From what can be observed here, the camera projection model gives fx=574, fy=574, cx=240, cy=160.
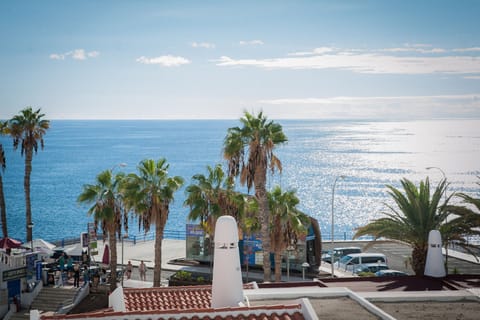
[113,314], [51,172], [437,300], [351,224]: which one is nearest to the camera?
[113,314]

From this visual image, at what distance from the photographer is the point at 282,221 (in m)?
30.0

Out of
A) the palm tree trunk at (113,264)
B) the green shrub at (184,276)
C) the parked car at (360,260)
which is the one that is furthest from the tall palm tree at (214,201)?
the parked car at (360,260)

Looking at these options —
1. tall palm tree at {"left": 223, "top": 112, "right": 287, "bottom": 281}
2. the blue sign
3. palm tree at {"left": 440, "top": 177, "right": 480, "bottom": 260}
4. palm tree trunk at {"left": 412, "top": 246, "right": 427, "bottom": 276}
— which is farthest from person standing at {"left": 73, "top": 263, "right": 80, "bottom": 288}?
palm tree at {"left": 440, "top": 177, "right": 480, "bottom": 260}

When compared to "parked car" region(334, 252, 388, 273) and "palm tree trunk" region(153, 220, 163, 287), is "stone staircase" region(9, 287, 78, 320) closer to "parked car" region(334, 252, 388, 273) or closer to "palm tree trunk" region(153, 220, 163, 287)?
"palm tree trunk" region(153, 220, 163, 287)

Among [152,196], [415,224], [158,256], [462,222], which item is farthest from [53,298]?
[462,222]

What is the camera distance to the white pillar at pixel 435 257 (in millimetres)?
22562

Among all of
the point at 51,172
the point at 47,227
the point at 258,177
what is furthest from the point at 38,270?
the point at 51,172

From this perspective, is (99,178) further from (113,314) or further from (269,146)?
(113,314)

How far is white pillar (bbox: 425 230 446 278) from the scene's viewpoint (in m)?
22.6

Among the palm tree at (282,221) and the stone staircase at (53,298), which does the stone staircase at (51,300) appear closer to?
the stone staircase at (53,298)

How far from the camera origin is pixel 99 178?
33.1m

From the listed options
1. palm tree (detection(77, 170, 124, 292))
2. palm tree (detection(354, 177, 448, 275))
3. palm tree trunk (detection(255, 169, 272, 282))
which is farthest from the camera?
palm tree (detection(77, 170, 124, 292))

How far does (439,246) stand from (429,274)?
4.21 feet

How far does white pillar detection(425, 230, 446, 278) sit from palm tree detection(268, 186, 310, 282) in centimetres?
846
